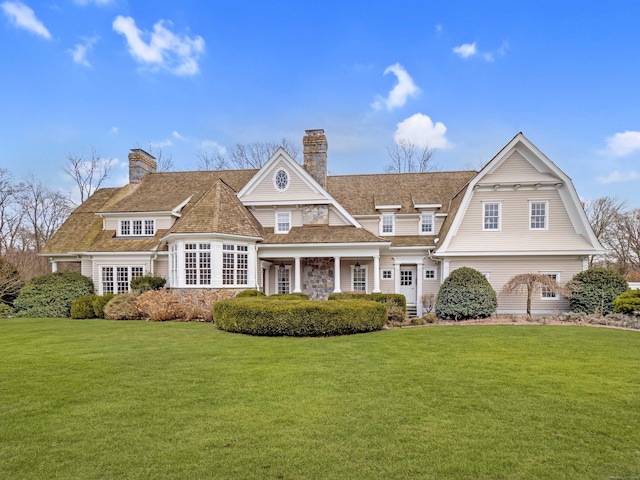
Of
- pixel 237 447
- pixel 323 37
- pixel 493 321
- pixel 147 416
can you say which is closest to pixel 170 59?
pixel 323 37

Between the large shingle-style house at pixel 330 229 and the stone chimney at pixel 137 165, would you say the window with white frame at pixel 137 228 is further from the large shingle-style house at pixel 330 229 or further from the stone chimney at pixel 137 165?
the stone chimney at pixel 137 165

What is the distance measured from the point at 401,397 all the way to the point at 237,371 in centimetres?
330

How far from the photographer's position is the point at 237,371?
24.1ft

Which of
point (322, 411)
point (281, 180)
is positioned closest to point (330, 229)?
point (281, 180)

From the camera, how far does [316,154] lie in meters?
21.5

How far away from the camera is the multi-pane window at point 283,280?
20969mm

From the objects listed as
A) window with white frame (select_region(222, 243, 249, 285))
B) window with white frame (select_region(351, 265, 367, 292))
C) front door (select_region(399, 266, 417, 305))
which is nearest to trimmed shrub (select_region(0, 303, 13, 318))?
window with white frame (select_region(222, 243, 249, 285))

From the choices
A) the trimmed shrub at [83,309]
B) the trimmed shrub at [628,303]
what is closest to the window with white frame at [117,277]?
the trimmed shrub at [83,309]

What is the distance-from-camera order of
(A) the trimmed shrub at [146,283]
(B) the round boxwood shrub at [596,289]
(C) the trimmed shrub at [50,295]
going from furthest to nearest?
(C) the trimmed shrub at [50,295]
(A) the trimmed shrub at [146,283]
(B) the round boxwood shrub at [596,289]

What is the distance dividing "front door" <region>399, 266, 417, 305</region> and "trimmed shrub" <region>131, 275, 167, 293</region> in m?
12.8

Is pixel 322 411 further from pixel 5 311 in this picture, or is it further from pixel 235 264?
pixel 5 311

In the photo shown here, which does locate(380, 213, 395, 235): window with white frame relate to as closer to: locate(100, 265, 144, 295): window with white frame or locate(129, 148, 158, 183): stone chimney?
locate(100, 265, 144, 295): window with white frame

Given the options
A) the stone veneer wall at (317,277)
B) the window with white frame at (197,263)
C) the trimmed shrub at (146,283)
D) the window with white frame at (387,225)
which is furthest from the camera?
the window with white frame at (387,225)

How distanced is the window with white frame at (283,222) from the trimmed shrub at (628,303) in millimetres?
15162
